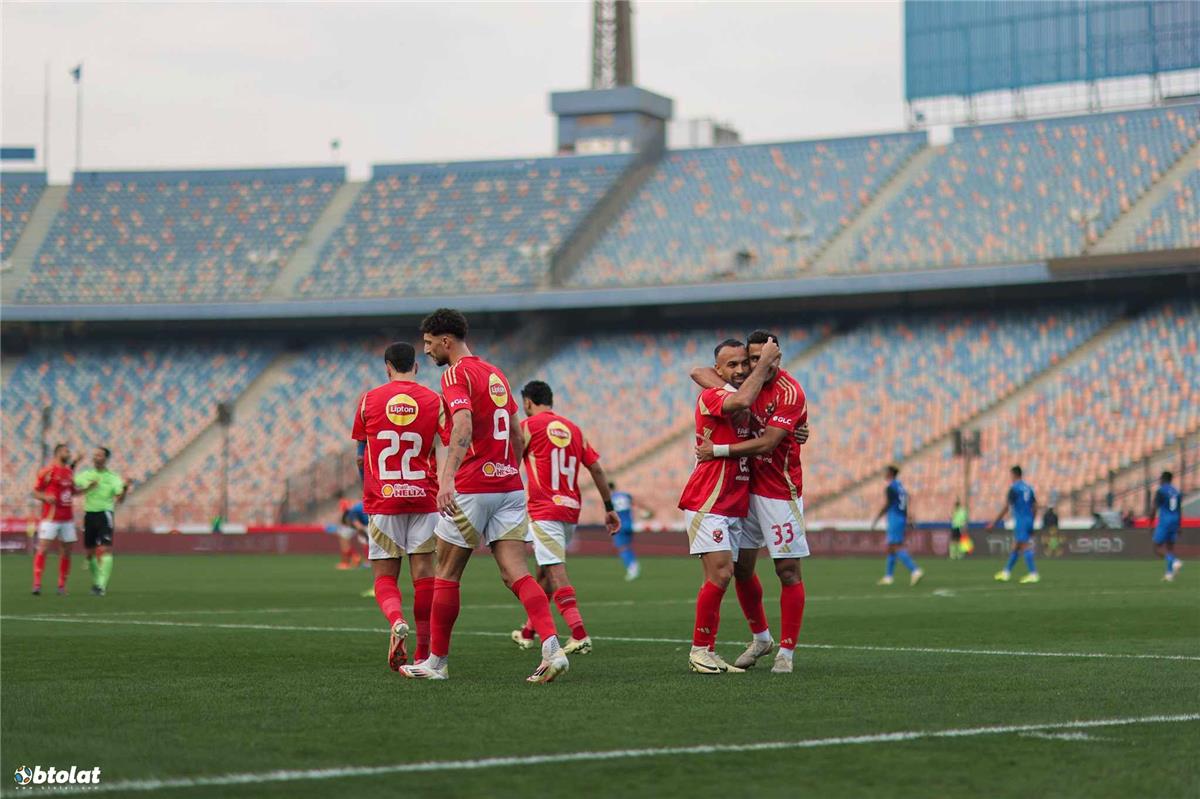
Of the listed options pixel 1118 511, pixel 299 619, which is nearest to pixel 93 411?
pixel 1118 511

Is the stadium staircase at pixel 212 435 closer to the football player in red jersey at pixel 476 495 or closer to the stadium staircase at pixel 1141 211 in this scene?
the stadium staircase at pixel 1141 211

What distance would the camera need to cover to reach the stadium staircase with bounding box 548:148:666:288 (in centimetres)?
5578

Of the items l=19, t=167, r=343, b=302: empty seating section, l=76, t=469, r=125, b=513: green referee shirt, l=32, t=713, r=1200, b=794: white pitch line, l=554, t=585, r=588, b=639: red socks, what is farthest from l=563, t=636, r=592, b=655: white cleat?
l=19, t=167, r=343, b=302: empty seating section

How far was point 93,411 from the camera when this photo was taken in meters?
57.1

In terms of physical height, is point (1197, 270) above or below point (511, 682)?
above

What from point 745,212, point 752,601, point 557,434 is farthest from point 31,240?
point 752,601

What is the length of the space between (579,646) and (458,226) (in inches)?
Answer: 1893

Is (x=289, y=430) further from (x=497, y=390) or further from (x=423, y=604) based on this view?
(x=497, y=390)

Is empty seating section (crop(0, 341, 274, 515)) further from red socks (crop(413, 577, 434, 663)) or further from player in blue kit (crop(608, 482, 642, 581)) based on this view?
red socks (crop(413, 577, 434, 663))

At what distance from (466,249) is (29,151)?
2013cm

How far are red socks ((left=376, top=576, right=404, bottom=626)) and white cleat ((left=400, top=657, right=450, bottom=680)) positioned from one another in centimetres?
47

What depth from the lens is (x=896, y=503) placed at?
26.8 m

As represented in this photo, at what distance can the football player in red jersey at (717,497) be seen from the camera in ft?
35.8

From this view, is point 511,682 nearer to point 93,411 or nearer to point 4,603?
point 4,603
